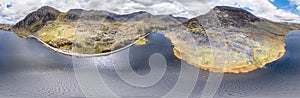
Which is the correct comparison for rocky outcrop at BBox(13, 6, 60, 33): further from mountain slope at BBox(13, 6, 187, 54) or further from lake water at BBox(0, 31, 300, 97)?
lake water at BBox(0, 31, 300, 97)

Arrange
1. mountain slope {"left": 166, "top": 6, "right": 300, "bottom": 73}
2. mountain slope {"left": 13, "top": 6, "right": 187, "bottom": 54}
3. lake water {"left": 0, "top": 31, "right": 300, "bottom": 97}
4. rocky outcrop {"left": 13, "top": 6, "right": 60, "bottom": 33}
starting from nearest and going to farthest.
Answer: lake water {"left": 0, "top": 31, "right": 300, "bottom": 97} → mountain slope {"left": 166, "top": 6, "right": 300, "bottom": 73} → mountain slope {"left": 13, "top": 6, "right": 187, "bottom": 54} → rocky outcrop {"left": 13, "top": 6, "right": 60, "bottom": 33}

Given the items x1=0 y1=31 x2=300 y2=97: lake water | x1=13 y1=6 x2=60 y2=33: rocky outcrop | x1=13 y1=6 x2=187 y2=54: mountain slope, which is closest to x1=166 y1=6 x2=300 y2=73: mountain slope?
x1=0 y1=31 x2=300 y2=97: lake water

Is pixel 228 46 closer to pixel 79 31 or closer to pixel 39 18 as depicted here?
pixel 79 31

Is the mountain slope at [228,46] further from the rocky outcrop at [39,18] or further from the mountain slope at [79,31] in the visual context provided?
the rocky outcrop at [39,18]

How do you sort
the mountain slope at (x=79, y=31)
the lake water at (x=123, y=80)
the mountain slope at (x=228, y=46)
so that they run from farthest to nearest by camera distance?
the mountain slope at (x=79, y=31)
the mountain slope at (x=228, y=46)
the lake water at (x=123, y=80)

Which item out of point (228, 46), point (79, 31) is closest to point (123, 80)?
point (228, 46)

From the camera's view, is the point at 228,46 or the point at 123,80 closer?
the point at 123,80

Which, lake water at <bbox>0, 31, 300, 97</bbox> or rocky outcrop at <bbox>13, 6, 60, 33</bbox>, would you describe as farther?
rocky outcrop at <bbox>13, 6, 60, 33</bbox>

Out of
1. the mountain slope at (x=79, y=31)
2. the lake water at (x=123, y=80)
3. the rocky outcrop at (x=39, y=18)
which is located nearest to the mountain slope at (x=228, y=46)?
the lake water at (x=123, y=80)

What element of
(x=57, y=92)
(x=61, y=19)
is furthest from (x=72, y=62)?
(x=61, y=19)
